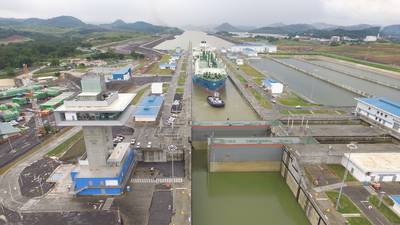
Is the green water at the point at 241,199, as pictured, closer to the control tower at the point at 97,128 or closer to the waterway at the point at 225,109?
the control tower at the point at 97,128

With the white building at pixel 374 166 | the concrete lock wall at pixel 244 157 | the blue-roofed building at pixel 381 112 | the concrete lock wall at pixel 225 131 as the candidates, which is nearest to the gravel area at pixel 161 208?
the concrete lock wall at pixel 244 157

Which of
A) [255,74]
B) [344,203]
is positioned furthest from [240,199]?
[255,74]

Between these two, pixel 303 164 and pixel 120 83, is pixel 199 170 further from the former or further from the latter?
pixel 120 83

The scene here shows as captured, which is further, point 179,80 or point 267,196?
point 179,80

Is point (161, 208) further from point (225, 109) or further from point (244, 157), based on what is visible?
point (225, 109)

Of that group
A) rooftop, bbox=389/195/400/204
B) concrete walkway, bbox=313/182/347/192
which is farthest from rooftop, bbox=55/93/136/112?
rooftop, bbox=389/195/400/204

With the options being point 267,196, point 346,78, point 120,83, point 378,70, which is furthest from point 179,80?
point 378,70
